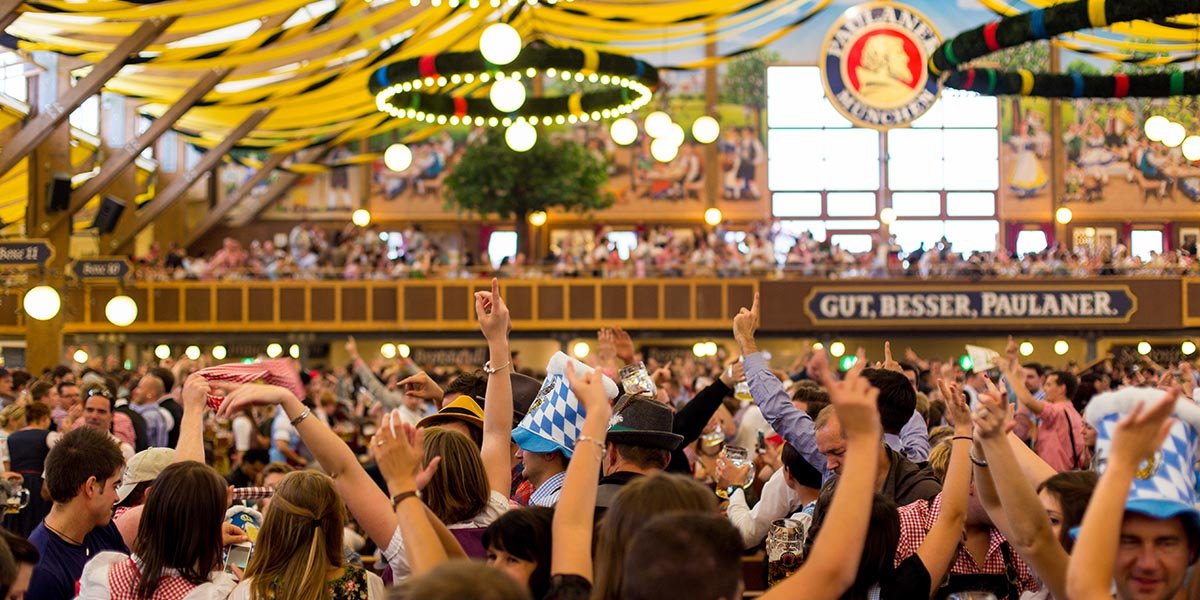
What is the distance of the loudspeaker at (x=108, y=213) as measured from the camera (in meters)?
23.1

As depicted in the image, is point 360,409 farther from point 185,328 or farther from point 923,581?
point 923,581

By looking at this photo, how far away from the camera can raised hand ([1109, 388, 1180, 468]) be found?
101 inches

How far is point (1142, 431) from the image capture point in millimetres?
2584

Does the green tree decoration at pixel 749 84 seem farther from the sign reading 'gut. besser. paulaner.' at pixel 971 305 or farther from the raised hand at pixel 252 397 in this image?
the raised hand at pixel 252 397

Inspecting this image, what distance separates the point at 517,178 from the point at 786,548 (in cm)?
2189

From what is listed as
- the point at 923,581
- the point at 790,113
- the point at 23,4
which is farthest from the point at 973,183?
the point at 923,581

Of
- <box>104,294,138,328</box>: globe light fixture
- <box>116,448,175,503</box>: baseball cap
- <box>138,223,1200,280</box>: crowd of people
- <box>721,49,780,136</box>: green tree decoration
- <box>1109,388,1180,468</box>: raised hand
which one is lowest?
<box>116,448,175,503</box>: baseball cap

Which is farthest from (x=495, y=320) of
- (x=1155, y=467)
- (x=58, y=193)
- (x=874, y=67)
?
(x=58, y=193)

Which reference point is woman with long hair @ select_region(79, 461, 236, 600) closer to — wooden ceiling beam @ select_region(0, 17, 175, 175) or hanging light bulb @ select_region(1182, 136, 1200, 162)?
hanging light bulb @ select_region(1182, 136, 1200, 162)

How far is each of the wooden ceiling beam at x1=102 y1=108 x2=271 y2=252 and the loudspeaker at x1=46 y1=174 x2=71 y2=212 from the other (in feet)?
11.6

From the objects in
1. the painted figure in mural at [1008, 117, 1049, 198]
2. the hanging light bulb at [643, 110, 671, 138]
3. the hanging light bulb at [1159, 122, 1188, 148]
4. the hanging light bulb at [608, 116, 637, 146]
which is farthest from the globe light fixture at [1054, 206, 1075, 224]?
the hanging light bulb at [608, 116, 637, 146]

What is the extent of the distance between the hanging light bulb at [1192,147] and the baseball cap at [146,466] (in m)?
13.3

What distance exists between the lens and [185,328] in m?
24.4

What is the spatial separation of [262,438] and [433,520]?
28.5 ft
